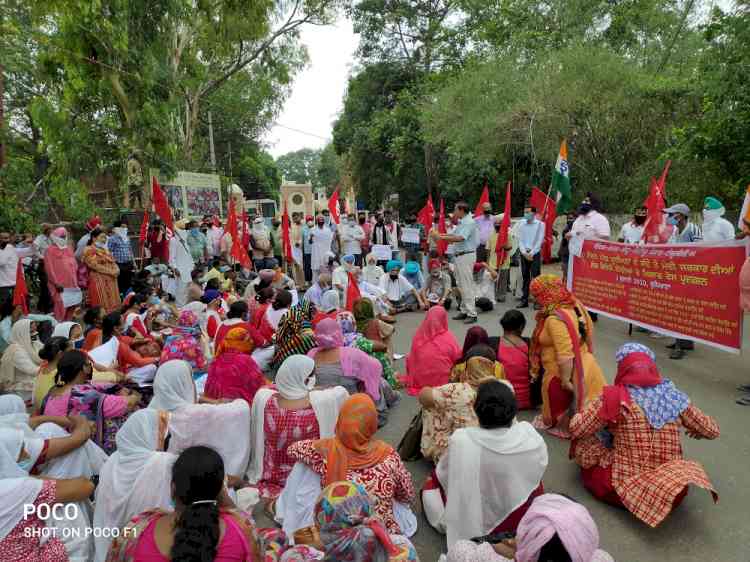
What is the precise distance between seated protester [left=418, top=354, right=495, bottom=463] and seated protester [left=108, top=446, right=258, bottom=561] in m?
1.80

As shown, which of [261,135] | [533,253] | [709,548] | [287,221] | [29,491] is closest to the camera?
[29,491]

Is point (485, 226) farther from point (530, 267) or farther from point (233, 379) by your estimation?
point (233, 379)

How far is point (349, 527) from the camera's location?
7.02 ft

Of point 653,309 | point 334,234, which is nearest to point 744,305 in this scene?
point 653,309

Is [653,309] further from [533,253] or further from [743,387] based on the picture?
[533,253]

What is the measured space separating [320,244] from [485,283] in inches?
171

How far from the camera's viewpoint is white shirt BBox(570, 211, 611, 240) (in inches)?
306

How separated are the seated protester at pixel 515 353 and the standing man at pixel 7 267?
805cm

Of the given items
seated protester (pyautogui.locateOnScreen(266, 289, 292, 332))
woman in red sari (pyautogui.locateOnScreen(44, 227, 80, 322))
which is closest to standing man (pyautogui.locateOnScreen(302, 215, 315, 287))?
woman in red sari (pyautogui.locateOnScreen(44, 227, 80, 322))

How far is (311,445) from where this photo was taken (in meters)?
3.25

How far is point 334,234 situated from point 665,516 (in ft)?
34.6

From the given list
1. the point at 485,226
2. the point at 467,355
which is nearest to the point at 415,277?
the point at 485,226

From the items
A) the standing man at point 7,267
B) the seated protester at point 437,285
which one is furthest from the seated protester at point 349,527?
the standing man at point 7,267

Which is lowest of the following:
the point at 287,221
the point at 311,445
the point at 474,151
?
the point at 311,445
